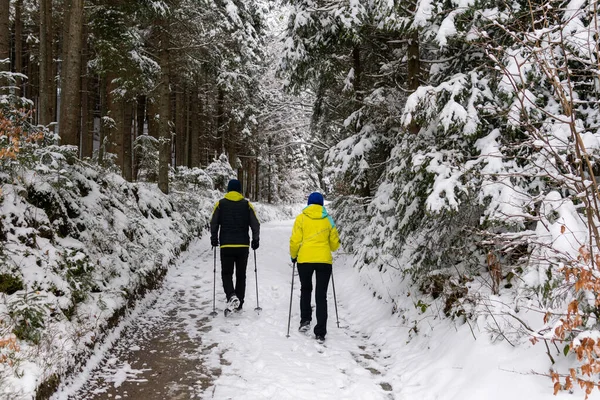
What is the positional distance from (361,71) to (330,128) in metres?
3.21

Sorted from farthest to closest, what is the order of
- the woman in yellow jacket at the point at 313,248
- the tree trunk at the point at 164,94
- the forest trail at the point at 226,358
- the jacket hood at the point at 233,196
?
the tree trunk at the point at 164,94 < the jacket hood at the point at 233,196 < the woman in yellow jacket at the point at 313,248 < the forest trail at the point at 226,358

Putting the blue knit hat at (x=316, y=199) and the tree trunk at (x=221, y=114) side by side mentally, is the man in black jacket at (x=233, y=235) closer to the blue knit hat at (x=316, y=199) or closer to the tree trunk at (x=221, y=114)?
the blue knit hat at (x=316, y=199)

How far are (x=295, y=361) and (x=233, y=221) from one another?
3.01 meters

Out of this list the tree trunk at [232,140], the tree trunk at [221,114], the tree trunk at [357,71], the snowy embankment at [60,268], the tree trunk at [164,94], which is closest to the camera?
the snowy embankment at [60,268]

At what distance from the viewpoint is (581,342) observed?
3010mm

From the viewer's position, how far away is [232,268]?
7453 millimetres

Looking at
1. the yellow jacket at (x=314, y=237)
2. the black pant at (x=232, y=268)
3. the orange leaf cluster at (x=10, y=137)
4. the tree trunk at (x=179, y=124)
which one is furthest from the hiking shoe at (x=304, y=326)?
the tree trunk at (x=179, y=124)

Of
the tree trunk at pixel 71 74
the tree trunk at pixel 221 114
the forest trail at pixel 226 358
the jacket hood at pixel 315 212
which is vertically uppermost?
the tree trunk at pixel 221 114

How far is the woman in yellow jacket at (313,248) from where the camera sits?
647cm

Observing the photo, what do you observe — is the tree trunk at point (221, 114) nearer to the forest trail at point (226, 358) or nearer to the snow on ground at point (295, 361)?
the forest trail at point (226, 358)

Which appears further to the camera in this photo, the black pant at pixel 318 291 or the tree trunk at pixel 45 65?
the tree trunk at pixel 45 65

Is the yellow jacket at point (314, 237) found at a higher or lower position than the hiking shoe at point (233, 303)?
higher

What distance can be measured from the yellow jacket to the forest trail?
50.9 inches

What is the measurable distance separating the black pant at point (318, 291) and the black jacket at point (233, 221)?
1.39m
